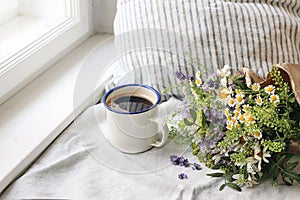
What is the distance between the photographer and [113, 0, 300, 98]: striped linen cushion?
1169mm

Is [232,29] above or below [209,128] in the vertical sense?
above

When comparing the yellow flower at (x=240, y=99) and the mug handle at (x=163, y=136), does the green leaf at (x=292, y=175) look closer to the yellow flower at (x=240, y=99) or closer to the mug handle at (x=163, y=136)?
the yellow flower at (x=240, y=99)

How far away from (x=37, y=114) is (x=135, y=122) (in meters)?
0.25

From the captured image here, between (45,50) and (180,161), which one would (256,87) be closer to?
(180,161)

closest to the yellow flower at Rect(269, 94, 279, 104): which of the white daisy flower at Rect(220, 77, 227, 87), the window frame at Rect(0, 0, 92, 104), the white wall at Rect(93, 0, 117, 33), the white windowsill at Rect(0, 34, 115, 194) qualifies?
the white daisy flower at Rect(220, 77, 227, 87)

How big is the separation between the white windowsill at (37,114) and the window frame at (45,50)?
3 cm

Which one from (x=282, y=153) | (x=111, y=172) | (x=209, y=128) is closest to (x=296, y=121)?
(x=282, y=153)

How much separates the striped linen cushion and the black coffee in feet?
0.40

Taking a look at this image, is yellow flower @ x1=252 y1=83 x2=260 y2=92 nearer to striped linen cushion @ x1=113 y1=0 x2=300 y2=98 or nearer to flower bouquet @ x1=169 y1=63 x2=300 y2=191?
flower bouquet @ x1=169 y1=63 x2=300 y2=191

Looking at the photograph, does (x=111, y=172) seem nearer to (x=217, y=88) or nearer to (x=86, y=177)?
(x=86, y=177)

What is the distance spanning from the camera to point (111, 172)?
1031mm

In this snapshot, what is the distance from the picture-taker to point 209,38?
117 centimetres

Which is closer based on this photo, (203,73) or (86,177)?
(86,177)

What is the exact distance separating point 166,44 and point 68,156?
13.6 inches
